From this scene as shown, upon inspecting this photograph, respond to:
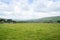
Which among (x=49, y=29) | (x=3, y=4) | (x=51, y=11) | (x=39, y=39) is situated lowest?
(x=39, y=39)

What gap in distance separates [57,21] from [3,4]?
2231mm

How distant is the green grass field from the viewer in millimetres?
4430

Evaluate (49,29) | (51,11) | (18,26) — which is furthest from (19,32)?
(51,11)

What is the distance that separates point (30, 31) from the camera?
4648 millimetres

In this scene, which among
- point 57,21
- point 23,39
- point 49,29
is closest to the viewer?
point 23,39

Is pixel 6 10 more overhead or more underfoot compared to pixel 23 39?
more overhead

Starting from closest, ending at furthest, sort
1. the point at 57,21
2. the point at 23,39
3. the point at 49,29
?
the point at 23,39 → the point at 49,29 → the point at 57,21

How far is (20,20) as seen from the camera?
4832mm

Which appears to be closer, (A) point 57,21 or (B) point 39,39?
(B) point 39,39

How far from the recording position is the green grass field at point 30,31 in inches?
174

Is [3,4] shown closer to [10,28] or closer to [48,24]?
[10,28]

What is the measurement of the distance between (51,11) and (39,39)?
47.0 inches

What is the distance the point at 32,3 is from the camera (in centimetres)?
486

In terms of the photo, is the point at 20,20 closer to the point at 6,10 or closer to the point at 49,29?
the point at 6,10
